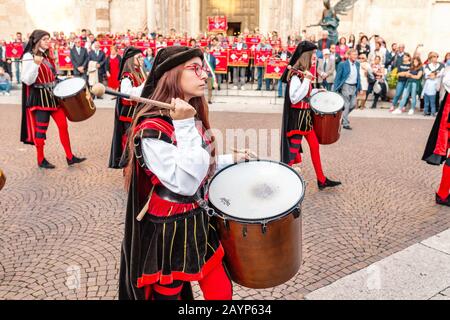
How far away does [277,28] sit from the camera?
21.4 meters

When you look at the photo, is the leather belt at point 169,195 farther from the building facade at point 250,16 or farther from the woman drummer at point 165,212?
the building facade at point 250,16

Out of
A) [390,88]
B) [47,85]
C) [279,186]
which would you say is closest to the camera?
[279,186]

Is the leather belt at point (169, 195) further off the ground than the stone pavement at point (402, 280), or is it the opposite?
the leather belt at point (169, 195)

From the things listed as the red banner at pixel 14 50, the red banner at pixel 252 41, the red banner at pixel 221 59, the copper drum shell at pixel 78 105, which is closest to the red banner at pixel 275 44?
the red banner at pixel 252 41

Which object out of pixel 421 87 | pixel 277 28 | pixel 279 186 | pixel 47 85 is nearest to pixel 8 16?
pixel 277 28

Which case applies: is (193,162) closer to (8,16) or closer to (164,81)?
(164,81)

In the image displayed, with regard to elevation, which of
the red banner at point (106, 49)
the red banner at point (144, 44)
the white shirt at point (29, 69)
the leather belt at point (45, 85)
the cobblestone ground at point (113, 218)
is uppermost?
the red banner at point (144, 44)

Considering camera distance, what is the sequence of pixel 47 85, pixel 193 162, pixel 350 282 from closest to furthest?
1. pixel 193 162
2. pixel 350 282
3. pixel 47 85

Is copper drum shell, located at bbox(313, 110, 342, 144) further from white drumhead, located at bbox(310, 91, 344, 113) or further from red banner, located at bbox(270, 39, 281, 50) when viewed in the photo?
red banner, located at bbox(270, 39, 281, 50)

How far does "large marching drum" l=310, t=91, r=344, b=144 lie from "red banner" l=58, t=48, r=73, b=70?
1214 cm

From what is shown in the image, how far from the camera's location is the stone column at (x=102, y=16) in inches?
832

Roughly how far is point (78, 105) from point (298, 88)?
3.42 meters
